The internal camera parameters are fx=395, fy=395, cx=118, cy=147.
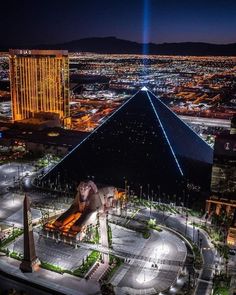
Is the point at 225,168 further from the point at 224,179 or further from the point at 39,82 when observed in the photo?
the point at 39,82

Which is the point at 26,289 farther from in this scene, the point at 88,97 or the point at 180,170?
the point at 88,97

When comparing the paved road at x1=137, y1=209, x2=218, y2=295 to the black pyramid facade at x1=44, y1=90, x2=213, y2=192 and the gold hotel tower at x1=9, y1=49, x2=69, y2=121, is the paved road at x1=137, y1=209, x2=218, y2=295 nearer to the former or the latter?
the black pyramid facade at x1=44, y1=90, x2=213, y2=192

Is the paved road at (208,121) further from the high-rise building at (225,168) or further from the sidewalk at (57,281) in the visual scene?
the sidewalk at (57,281)

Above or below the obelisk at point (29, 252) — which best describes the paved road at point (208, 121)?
above

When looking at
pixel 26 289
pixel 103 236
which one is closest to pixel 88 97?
Result: pixel 103 236

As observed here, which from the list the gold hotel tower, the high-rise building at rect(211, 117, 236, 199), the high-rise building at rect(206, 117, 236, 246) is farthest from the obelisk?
the gold hotel tower

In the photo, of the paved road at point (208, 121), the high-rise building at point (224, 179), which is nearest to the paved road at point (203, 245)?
the high-rise building at point (224, 179)
